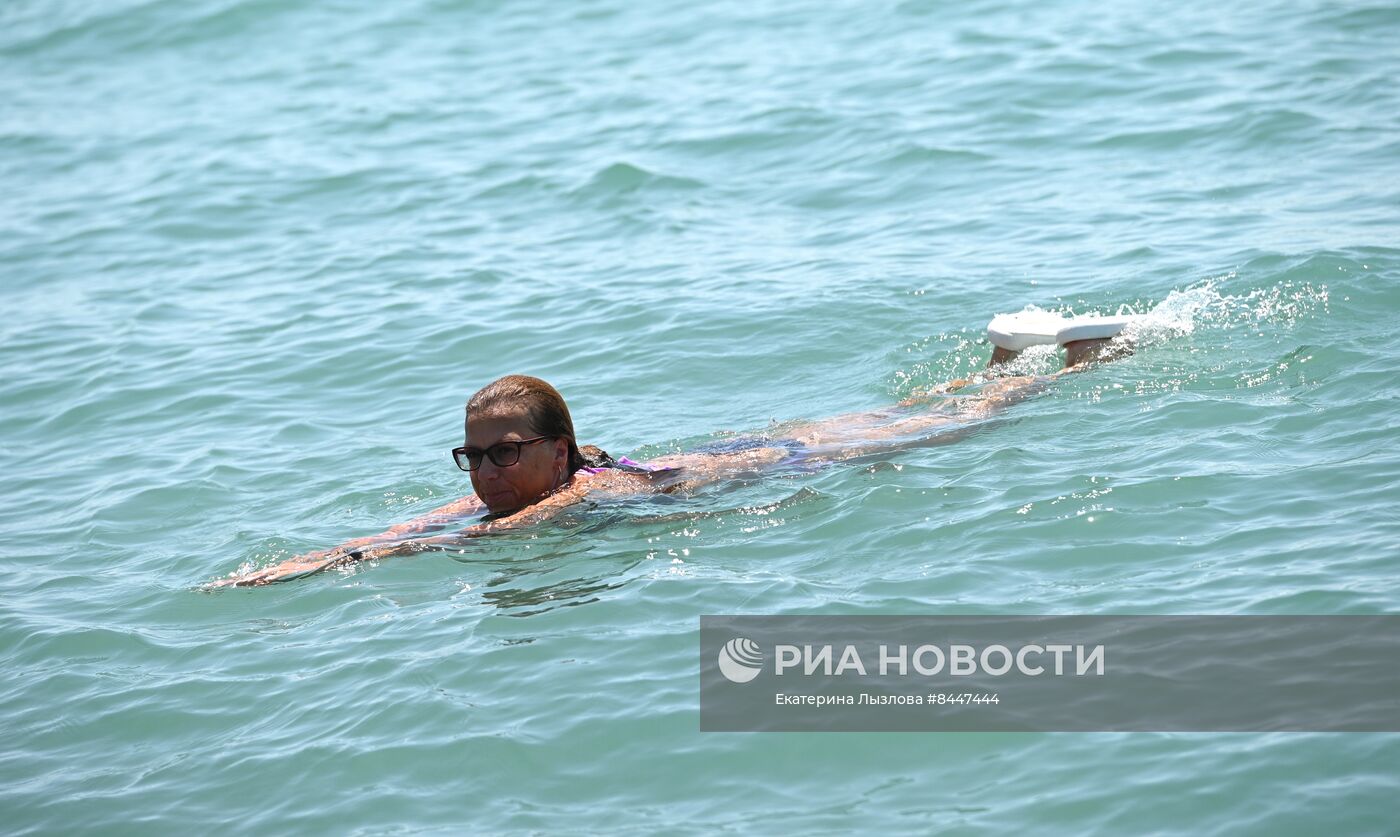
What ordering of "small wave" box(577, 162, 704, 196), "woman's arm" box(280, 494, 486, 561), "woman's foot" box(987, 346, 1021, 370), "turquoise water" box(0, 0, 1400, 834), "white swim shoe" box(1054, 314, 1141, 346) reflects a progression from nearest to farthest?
"turquoise water" box(0, 0, 1400, 834) → "woman's arm" box(280, 494, 486, 561) → "white swim shoe" box(1054, 314, 1141, 346) → "woman's foot" box(987, 346, 1021, 370) → "small wave" box(577, 162, 704, 196)

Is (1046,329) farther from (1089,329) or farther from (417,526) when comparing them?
(417,526)

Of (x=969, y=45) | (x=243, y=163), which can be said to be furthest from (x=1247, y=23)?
(x=243, y=163)

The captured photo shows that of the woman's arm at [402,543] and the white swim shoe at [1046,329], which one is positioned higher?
the white swim shoe at [1046,329]

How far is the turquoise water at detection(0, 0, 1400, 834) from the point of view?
5.71 meters

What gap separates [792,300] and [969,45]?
7648mm

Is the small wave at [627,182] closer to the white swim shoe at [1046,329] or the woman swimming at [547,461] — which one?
the white swim shoe at [1046,329]

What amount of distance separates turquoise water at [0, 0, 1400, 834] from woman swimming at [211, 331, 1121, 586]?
0.15m

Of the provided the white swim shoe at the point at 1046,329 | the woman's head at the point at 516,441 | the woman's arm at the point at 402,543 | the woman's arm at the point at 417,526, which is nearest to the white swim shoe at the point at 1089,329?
the white swim shoe at the point at 1046,329

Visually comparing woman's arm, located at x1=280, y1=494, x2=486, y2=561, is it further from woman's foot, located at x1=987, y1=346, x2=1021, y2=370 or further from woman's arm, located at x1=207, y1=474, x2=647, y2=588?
woman's foot, located at x1=987, y1=346, x2=1021, y2=370

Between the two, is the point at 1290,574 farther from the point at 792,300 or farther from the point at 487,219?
the point at 487,219

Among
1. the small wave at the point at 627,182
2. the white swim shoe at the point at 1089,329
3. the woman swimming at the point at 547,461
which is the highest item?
the small wave at the point at 627,182

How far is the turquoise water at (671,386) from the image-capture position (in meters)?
5.71

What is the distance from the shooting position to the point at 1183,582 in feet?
20.2

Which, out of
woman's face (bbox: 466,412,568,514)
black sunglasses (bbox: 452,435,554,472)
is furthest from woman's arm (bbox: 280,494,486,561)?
black sunglasses (bbox: 452,435,554,472)
